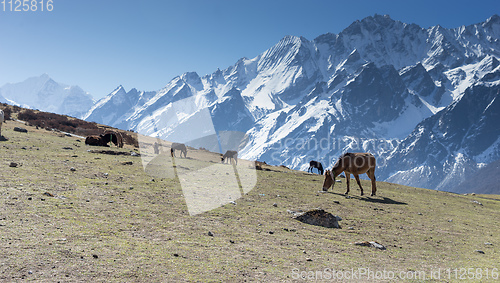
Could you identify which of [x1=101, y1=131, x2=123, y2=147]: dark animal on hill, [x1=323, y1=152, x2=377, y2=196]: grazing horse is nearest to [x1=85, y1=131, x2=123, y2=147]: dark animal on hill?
[x1=101, y1=131, x2=123, y2=147]: dark animal on hill

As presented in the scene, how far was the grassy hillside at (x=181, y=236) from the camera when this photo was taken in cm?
820

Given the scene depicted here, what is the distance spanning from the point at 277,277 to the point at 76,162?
16862 millimetres

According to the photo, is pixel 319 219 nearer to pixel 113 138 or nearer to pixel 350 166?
pixel 350 166

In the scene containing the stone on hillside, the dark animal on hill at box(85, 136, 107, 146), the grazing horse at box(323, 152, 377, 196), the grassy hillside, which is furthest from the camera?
the dark animal on hill at box(85, 136, 107, 146)

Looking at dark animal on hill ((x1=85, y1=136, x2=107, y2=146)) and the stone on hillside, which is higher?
dark animal on hill ((x1=85, y1=136, x2=107, y2=146))

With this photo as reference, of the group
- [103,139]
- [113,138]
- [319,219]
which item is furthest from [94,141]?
[319,219]

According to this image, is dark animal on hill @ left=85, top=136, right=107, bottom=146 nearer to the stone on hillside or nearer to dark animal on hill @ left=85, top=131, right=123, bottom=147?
dark animal on hill @ left=85, top=131, right=123, bottom=147

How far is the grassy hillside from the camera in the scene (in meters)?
8.20

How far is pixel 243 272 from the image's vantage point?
8.67m

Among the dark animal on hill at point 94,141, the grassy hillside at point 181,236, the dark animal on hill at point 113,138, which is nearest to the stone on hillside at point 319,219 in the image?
the grassy hillside at point 181,236

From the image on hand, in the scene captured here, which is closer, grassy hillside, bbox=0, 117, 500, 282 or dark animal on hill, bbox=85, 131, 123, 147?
grassy hillside, bbox=0, 117, 500, 282

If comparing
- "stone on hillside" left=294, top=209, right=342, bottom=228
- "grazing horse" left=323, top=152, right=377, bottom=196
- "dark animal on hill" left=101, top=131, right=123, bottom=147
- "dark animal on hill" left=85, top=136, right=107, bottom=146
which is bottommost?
"stone on hillside" left=294, top=209, right=342, bottom=228

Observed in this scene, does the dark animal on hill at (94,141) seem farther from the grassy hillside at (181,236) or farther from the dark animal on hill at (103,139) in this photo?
the grassy hillside at (181,236)

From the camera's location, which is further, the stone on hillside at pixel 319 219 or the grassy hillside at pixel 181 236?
the stone on hillside at pixel 319 219
